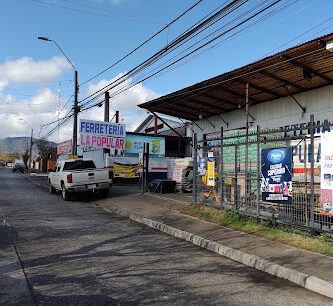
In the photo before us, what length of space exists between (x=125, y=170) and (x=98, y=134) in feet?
18.2

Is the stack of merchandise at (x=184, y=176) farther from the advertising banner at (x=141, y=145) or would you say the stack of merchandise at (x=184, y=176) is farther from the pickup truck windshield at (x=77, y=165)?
the advertising banner at (x=141, y=145)

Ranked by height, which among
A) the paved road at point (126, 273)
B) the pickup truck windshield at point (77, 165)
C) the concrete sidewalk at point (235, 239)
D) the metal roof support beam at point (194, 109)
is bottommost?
the paved road at point (126, 273)

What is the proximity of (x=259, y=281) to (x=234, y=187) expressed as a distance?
439 centimetres

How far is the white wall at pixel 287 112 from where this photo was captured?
1356cm

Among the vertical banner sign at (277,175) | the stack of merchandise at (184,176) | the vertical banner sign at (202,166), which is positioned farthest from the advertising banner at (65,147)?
the vertical banner sign at (277,175)

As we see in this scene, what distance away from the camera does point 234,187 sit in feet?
30.1

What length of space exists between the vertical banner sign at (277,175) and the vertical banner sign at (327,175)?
2.72ft

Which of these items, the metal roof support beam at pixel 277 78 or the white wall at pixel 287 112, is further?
the white wall at pixel 287 112

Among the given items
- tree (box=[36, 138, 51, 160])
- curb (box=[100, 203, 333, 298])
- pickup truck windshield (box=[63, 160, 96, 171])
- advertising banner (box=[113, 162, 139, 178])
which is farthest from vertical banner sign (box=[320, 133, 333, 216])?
tree (box=[36, 138, 51, 160])

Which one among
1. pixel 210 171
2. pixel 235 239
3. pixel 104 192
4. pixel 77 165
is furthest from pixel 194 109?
pixel 235 239

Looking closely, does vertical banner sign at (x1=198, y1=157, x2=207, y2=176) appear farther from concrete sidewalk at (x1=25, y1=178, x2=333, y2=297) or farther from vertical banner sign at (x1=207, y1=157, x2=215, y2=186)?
concrete sidewalk at (x1=25, y1=178, x2=333, y2=297)

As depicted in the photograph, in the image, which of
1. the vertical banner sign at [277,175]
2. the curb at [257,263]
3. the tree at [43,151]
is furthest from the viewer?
the tree at [43,151]

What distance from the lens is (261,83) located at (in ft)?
45.5

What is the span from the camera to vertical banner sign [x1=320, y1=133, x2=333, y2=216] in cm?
643
